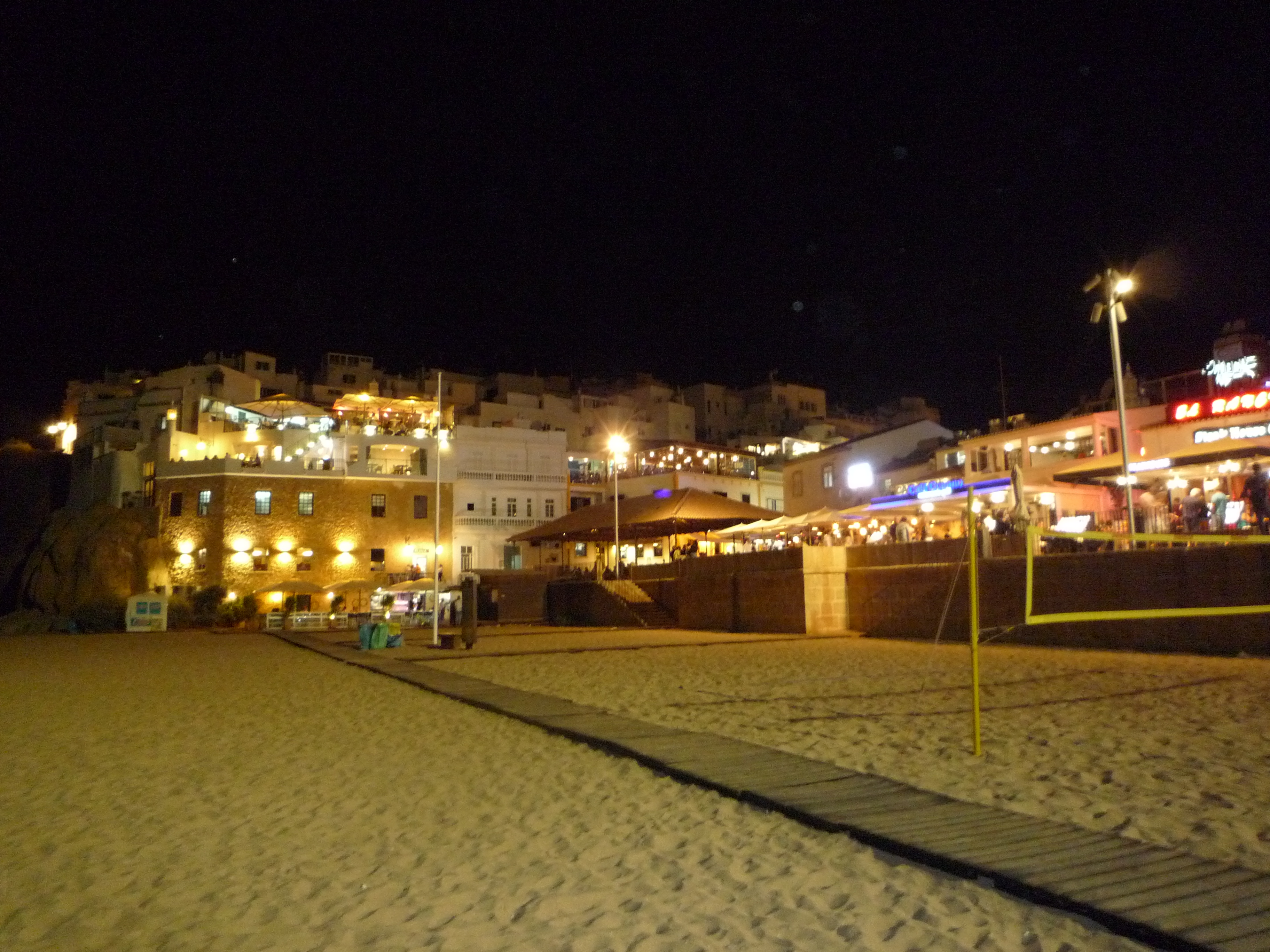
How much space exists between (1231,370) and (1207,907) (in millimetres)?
33285

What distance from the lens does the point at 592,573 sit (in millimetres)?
38719

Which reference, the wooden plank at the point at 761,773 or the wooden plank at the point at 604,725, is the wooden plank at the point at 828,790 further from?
the wooden plank at the point at 604,725

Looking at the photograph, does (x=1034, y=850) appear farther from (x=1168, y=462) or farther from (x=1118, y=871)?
(x=1168, y=462)

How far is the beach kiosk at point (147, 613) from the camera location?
36.2m

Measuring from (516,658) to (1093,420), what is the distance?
2383 cm

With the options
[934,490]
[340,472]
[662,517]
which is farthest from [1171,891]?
[340,472]

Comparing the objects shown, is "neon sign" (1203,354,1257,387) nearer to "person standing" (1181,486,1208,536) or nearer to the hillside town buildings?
"person standing" (1181,486,1208,536)

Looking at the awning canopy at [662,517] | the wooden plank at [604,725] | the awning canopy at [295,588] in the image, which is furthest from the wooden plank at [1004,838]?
→ the awning canopy at [295,588]

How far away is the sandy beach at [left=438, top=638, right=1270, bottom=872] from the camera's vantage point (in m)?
5.70

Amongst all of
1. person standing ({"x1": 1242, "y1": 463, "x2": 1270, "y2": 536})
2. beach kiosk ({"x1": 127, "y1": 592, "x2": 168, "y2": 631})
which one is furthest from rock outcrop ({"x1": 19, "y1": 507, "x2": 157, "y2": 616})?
person standing ({"x1": 1242, "y1": 463, "x2": 1270, "y2": 536})

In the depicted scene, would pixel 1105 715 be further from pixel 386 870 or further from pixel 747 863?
pixel 386 870

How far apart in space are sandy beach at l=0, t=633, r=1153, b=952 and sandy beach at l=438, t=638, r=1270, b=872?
5.57 feet

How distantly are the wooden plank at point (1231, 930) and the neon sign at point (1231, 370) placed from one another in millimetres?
32571

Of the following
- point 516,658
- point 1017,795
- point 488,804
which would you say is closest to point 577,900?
point 488,804
